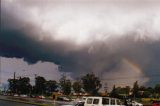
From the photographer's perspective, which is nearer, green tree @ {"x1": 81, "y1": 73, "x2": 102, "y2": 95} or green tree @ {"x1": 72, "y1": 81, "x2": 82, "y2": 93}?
green tree @ {"x1": 81, "y1": 73, "x2": 102, "y2": 95}

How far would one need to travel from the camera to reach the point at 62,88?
183125 millimetres

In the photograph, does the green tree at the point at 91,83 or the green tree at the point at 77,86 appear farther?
the green tree at the point at 77,86

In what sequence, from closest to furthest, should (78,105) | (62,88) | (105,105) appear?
1. (105,105)
2. (78,105)
3. (62,88)

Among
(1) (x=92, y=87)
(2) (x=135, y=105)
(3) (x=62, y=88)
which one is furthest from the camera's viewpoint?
(3) (x=62, y=88)

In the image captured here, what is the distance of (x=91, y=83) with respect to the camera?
15925 centimetres

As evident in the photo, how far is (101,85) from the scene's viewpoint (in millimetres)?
161250

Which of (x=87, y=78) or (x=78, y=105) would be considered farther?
(x=87, y=78)

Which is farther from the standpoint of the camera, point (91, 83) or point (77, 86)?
point (77, 86)

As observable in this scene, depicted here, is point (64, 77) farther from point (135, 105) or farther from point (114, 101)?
point (114, 101)

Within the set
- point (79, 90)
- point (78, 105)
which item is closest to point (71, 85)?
point (79, 90)

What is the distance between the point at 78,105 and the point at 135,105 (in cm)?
4593

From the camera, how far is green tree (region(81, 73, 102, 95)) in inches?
6255

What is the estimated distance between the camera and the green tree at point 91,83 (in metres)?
159

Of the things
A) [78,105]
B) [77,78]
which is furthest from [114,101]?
[77,78]
